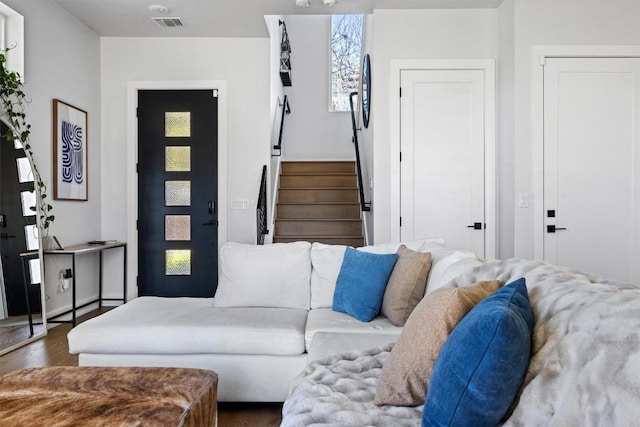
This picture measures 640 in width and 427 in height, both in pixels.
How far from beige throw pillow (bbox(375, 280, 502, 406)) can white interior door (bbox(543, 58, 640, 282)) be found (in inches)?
114

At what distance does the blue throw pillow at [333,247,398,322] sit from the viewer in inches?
98.6

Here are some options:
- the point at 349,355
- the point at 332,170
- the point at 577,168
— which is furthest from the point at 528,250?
the point at 332,170

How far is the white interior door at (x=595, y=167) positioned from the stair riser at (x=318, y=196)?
303cm

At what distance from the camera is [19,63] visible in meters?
3.62

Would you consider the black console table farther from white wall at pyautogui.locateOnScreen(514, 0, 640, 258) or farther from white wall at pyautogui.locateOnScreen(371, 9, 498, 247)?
white wall at pyautogui.locateOnScreen(514, 0, 640, 258)

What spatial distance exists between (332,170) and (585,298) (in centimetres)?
621

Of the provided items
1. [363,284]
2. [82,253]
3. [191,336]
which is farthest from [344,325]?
[82,253]

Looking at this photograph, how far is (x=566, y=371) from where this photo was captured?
3.26ft

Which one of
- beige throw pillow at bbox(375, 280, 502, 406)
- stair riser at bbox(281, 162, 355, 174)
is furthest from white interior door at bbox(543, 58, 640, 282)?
Answer: stair riser at bbox(281, 162, 355, 174)

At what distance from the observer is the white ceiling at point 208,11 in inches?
163

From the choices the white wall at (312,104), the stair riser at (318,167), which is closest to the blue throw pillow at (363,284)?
the stair riser at (318,167)

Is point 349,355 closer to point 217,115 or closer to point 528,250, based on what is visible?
point 528,250

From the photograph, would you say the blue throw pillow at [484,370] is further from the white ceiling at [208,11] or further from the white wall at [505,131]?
the white ceiling at [208,11]

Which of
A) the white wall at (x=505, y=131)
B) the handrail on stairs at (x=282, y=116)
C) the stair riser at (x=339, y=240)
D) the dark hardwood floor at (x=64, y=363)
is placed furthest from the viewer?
the handrail on stairs at (x=282, y=116)
